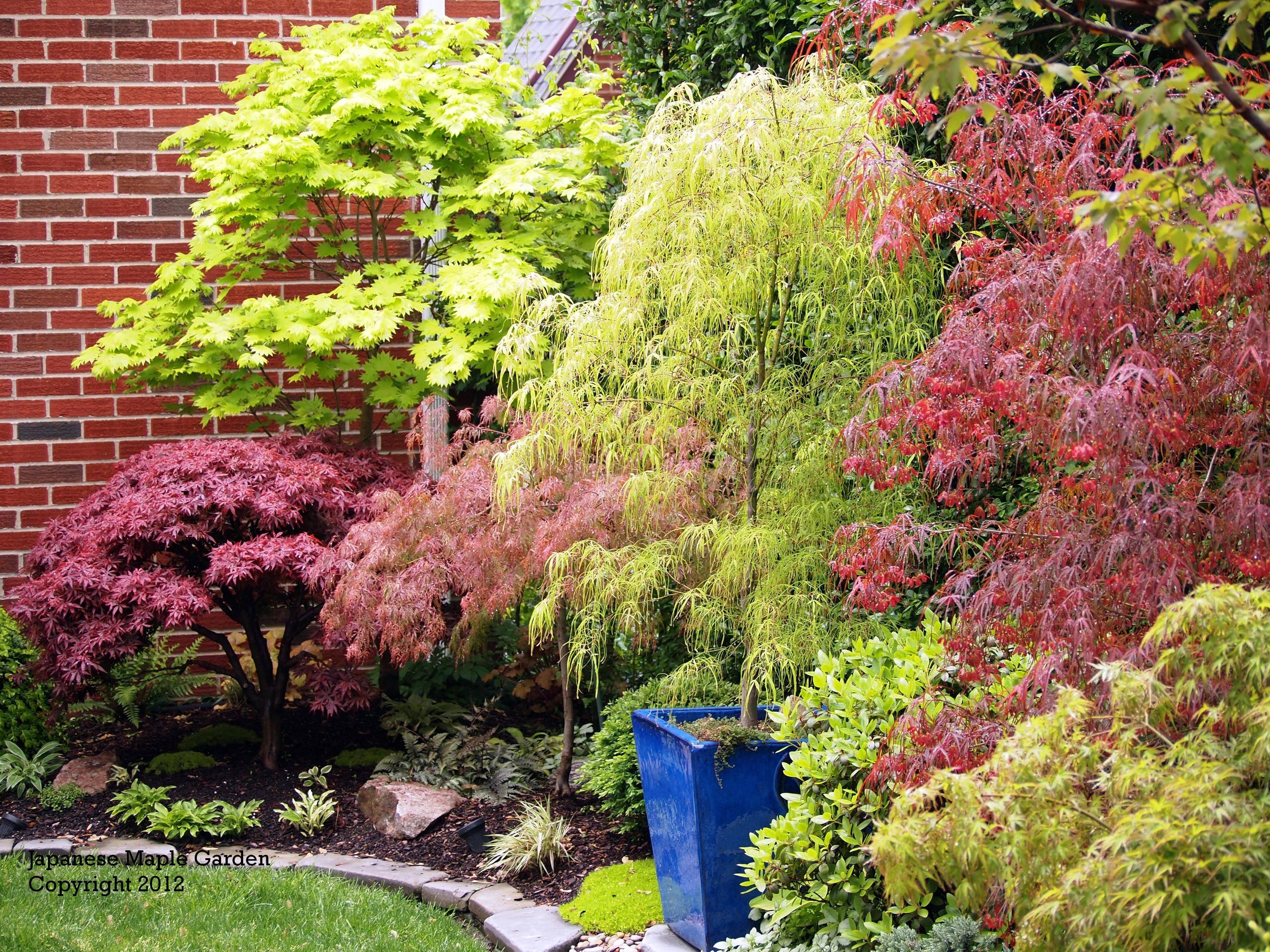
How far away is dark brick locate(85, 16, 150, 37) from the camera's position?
7.15 metres

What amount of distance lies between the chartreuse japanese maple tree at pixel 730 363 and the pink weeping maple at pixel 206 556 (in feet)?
5.62

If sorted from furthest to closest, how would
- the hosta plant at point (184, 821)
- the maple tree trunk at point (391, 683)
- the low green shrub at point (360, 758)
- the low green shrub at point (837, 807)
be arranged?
the maple tree trunk at point (391, 683), the low green shrub at point (360, 758), the hosta plant at point (184, 821), the low green shrub at point (837, 807)

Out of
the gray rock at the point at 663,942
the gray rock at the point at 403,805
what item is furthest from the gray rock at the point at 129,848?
the gray rock at the point at 663,942

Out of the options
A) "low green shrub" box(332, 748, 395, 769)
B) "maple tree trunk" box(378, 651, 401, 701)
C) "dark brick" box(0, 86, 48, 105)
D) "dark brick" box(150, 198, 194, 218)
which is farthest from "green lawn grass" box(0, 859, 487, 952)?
"dark brick" box(0, 86, 48, 105)

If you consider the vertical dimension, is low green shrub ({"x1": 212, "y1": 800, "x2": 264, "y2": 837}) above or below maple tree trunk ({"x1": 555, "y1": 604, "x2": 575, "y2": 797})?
below

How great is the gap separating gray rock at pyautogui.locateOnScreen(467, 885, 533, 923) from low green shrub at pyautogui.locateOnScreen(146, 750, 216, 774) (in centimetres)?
216

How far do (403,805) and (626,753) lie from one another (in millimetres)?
1237

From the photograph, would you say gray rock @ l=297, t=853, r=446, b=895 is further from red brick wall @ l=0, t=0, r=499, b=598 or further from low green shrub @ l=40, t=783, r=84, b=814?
red brick wall @ l=0, t=0, r=499, b=598

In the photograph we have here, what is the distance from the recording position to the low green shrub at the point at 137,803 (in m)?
5.11

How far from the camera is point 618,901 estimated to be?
4.13 m

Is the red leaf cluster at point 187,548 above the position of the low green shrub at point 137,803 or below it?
above

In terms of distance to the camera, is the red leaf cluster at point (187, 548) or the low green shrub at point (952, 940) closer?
the low green shrub at point (952, 940)

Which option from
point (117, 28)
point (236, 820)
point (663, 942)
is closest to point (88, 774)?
point (236, 820)

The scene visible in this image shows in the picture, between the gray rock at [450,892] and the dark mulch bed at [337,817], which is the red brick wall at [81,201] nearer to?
the dark mulch bed at [337,817]
